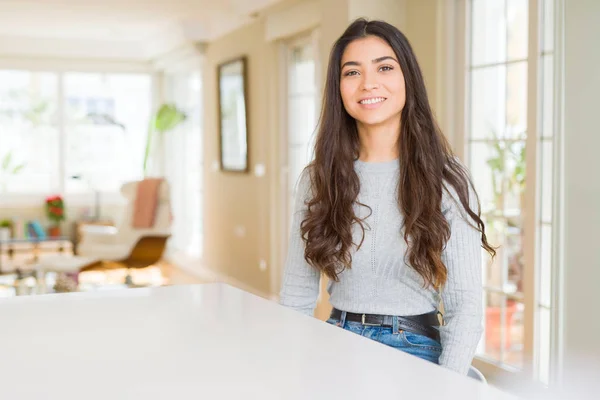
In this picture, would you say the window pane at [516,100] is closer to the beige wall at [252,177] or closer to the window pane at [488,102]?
the window pane at [488,102]

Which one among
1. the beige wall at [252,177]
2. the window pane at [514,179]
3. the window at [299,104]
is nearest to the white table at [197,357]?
the window pane at [514,179]

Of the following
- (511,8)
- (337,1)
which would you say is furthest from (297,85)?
(511,8)

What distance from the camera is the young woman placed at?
164 cm

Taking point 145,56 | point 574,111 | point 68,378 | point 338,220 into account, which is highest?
point 145,56

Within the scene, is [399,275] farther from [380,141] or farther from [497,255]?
[497,255]

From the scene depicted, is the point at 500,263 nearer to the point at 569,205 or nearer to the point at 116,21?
the point at 569,205

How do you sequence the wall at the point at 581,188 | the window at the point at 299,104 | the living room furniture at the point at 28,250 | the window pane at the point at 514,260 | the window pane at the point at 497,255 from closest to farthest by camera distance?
the wall at the point at 581,188 → the window pane at the point at 514,260 → the window pane at the point at 497,255 → the window at the point at 299,104 → the living room furniture at the point at 28,250

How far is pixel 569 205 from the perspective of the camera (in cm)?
312

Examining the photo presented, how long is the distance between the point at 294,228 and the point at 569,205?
1643 millimetres

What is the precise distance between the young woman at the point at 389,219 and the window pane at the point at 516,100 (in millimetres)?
2103

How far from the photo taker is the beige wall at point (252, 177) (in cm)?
633

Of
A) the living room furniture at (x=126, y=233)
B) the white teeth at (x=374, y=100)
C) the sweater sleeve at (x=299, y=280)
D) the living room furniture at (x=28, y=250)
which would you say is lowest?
the living room furniture at (x=28, y=250)

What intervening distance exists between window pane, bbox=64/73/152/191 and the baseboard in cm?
119

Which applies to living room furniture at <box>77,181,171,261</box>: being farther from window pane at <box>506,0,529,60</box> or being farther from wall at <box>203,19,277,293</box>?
window pane at <box>506,0,529,60</box>
